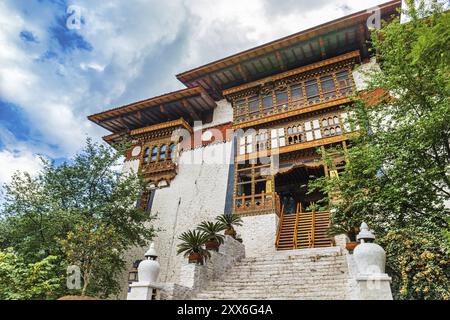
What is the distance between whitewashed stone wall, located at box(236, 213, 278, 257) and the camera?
11602 mm

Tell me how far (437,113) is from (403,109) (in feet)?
3.79

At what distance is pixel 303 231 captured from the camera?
11.3 m

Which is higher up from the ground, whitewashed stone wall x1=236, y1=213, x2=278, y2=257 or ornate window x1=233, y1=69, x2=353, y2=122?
ornate window x1=233, y1=69, x2=353, y2=122

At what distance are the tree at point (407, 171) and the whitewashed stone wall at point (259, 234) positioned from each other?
439 centimetres

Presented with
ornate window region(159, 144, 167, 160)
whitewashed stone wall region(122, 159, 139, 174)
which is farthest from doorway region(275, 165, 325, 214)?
whitewashed stone wall region(122, 159, 139, 174)

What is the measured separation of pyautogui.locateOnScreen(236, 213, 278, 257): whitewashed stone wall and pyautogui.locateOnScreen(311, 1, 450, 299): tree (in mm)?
4391

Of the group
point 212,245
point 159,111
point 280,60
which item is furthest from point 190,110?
point 212,245

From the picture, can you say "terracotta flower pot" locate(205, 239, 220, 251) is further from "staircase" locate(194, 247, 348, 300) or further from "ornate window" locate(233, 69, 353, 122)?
"ornate window" locate(233, 69, 353, 122)

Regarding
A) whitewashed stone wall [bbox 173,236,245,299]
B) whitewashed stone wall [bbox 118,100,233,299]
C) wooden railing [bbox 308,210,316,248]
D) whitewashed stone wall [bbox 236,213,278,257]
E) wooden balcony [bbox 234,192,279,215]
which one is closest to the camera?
whitewashed stone wall [bbox 173,236,245,299]

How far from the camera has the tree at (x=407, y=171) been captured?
5816 millimetres

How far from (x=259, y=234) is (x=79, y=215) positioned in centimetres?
685

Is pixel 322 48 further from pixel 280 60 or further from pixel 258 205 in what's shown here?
pixel 258 205

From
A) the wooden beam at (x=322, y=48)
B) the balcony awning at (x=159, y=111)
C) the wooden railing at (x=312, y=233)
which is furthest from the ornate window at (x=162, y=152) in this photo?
the wooden beam at (x=322, y=48)

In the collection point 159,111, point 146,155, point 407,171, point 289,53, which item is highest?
point 289,53
